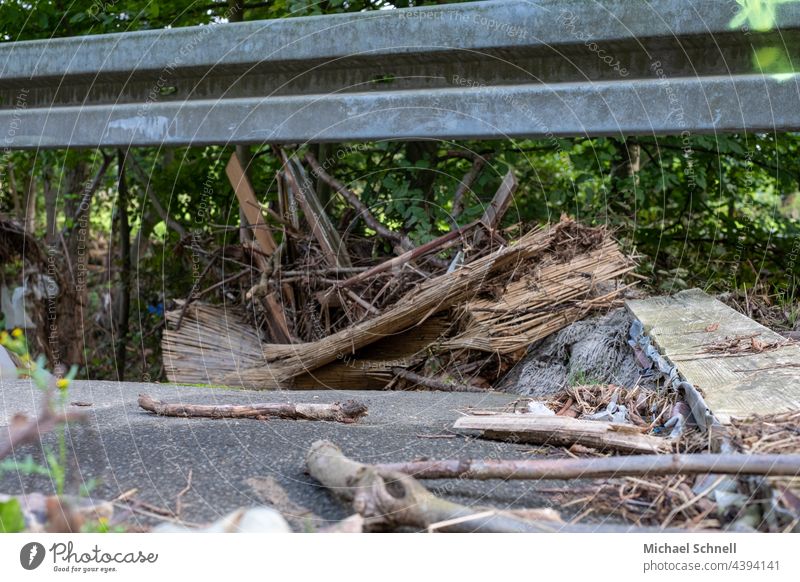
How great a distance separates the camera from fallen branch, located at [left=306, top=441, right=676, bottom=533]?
1.63 m

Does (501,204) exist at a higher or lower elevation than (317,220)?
higher

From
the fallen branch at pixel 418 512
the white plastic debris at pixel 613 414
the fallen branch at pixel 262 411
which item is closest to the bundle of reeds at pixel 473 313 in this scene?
the white plastic debris at pixel 613 414

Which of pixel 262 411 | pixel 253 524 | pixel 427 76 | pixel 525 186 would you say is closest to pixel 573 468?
pixel 253 524

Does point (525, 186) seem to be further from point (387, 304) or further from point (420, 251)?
point (387, 304)

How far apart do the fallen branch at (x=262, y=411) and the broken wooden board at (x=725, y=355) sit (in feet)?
3.86

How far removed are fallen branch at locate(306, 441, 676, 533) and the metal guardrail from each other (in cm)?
203

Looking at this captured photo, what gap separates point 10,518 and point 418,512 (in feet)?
2.64

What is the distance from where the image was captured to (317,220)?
5395mm

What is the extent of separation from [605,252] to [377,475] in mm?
3400

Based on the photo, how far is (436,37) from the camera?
346cm

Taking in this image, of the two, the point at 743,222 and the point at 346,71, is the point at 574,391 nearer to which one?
the point at 346,71

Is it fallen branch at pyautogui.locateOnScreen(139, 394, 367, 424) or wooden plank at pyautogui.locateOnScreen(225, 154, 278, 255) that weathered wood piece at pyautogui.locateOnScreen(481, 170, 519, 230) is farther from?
fallen branch at pyautogui.locateOnScreen(139, 394, 367, 424)

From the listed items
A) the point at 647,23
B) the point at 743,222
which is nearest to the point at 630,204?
the point at 743,222
